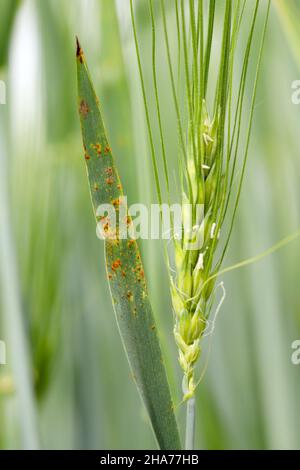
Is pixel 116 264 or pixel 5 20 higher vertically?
pixel 5 20

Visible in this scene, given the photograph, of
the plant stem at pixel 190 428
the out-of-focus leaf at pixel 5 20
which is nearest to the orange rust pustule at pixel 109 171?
the plant stem at pixel 190 428

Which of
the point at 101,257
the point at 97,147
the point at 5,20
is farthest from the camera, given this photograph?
the point at 101,257

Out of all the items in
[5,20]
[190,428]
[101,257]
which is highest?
[5,20]

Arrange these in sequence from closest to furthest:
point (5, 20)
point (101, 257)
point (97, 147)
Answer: point (97, 147)
point (5, 20)
point (101, 257)

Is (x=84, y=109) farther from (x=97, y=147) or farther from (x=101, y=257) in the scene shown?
(x=101, y=257)

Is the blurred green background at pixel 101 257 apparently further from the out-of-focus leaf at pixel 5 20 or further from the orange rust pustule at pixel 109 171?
the orange rust pustule at pixel 109 171

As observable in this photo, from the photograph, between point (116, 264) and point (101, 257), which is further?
point (101, 257)

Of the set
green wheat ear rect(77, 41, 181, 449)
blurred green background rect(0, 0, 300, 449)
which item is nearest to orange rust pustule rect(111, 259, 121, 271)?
green wheat ear rect(77, 41, 181, 449)

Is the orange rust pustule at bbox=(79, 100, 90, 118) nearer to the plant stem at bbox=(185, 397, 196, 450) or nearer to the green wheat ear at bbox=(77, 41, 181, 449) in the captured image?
the green wheat ear at bbox=(77, 41, 181, 449)

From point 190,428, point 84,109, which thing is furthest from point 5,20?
point 190,428
